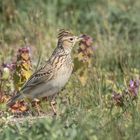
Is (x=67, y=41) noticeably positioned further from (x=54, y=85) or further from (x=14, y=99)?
(x=14, y=99)

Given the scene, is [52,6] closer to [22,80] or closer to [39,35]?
[39,35]

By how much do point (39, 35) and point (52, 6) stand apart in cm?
160

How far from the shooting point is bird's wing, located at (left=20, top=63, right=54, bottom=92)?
33.4ft

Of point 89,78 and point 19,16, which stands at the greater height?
point 19,16

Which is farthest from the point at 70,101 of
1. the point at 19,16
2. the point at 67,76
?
the point at 19,16

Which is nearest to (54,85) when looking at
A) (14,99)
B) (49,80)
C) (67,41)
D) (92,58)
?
(49,80)

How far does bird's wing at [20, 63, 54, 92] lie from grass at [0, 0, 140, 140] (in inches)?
16.6

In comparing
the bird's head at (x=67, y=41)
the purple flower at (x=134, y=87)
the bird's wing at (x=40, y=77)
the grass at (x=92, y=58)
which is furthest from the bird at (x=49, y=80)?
the purple flower at (x=134, y=87)

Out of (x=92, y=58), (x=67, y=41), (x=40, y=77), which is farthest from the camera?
(x=92, y=58)

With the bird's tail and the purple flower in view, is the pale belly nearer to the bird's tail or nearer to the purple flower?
the bird's tail

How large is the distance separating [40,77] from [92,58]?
2.51m

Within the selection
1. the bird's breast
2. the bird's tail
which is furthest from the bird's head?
the bird's tail

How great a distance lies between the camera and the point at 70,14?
1524 centimetres

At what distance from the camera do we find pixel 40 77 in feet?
33.6
